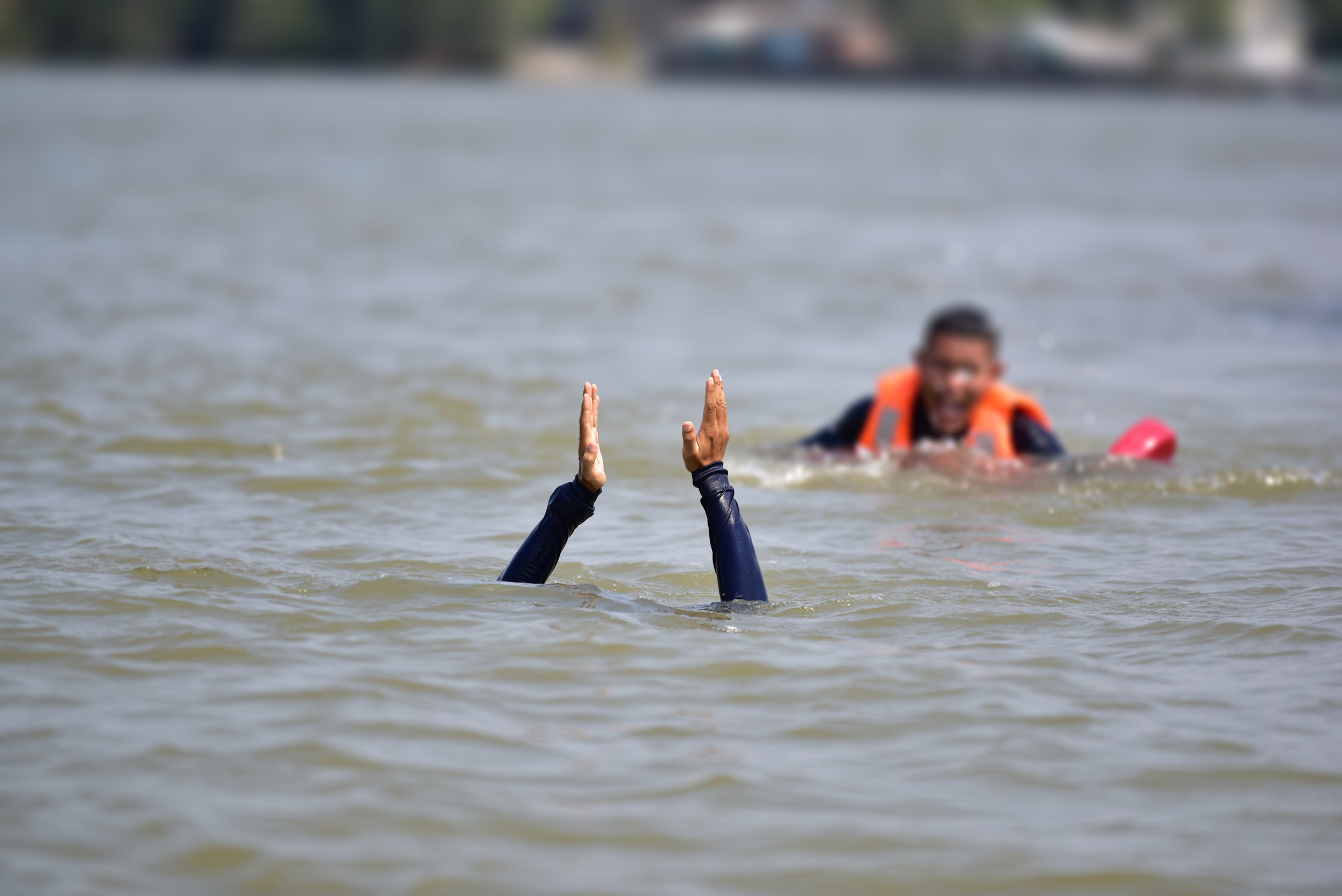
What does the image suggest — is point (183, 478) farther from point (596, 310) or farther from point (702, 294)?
point (702, 294)

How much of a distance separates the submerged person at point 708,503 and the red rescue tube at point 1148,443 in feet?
10.3

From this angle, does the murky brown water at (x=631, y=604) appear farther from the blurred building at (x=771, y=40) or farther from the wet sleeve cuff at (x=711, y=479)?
the blurred building at (x=771, y=40)

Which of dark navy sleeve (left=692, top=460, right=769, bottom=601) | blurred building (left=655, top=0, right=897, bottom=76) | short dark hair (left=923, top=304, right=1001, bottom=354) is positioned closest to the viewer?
dark navy sleeve (left=692, top=460, right=769, bottom=601)

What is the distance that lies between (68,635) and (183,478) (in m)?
2.69

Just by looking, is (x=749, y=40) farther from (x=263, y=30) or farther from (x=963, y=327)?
(x=963, y=327)

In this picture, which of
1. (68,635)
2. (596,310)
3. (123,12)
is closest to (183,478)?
(68,635)

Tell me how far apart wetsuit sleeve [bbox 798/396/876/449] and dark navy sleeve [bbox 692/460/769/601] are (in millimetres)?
2752

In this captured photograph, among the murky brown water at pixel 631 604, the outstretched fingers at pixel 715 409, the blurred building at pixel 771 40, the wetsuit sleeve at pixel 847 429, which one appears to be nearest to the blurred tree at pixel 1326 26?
the blurred building at pixel 771 40

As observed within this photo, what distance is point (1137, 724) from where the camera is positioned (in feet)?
15.2

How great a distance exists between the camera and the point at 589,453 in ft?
18.0

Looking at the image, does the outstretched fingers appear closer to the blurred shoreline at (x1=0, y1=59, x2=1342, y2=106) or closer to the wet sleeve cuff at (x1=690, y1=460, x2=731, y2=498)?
the wet sleeve cuff at (x1=690, y1=460, x2=731, y2=498)

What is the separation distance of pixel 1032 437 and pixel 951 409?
1.33 feet

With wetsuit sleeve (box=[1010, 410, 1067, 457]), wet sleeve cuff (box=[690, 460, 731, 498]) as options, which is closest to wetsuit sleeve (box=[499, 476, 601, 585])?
wet sleeve cuff (box=[690, 460, 731, 498])

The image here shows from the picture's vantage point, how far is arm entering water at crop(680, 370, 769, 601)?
545cm
